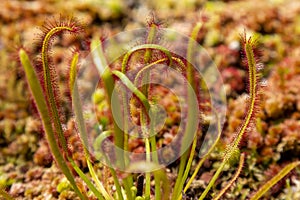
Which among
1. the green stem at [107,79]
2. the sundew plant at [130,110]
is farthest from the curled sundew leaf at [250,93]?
the green stem at [107,79]

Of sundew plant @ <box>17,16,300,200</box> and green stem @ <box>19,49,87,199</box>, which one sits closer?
green stem @ <box>19,49,87,199</box>

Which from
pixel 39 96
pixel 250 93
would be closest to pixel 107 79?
pixel 39 96

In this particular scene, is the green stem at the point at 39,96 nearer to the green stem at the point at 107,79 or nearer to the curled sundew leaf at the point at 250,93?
the green stem at the point at 107,79

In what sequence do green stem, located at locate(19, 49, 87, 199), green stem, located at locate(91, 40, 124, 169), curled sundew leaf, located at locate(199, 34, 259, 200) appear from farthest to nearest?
1. curled sundew leaf, located at locate(199, 34, 259, 200)
2. green stem, located at locate(91, 40, 124, 169)
3. green stem, located at locate(19, 49, 87, 199)

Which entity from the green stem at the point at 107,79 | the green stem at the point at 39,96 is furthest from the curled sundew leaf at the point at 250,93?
the green stem at the point at 39,96

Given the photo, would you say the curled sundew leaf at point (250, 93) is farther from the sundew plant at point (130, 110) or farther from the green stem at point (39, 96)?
the green stem at point (39, 96)

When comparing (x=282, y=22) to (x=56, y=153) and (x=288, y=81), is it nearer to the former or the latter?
(x=288, y=81)

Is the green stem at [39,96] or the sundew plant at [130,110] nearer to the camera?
the green stem at [39,96]

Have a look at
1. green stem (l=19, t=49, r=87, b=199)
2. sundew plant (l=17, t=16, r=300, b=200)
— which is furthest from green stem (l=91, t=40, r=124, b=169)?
green stem (l=19, t=49, r=87, b=199)

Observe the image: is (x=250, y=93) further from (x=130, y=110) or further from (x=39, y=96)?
A: (x=39, y=96)

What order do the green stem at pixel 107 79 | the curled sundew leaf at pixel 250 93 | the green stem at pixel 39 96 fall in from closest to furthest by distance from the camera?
the green stem at pixel 39 96 < the green stem at pixel 107 79 < the curled sundew leaf at pixel 250 93

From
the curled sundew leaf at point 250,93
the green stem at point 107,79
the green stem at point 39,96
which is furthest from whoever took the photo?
the curled sundew leaf at point 250,93

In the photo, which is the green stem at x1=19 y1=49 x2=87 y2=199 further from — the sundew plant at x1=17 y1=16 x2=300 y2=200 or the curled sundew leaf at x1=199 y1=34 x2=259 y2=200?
the curled sundew leaf at x1=199 y1=34 x2=259 y2=200
